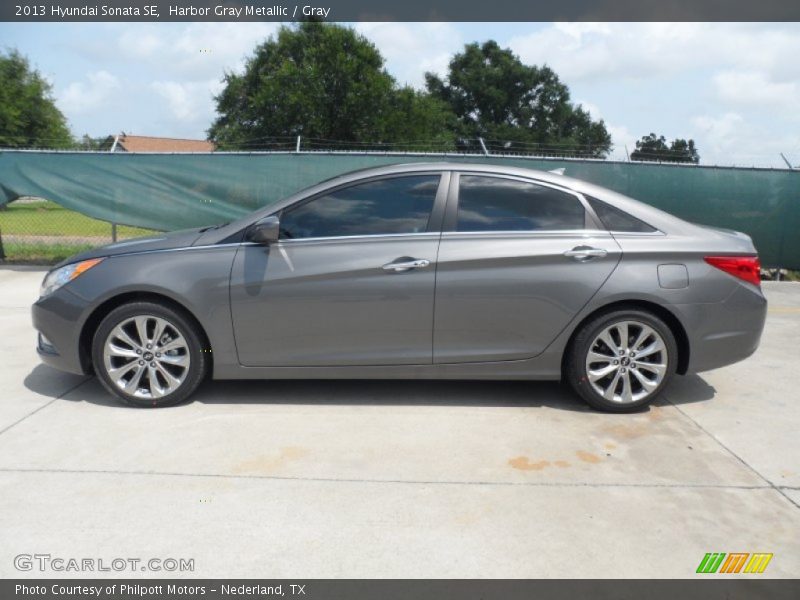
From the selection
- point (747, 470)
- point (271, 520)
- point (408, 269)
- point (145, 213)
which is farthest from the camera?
point (145, 213)

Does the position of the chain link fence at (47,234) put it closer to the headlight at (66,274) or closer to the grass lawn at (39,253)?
the grass lawn at (39,253)

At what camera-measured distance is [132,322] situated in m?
4.55

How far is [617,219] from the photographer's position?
4.73 meters

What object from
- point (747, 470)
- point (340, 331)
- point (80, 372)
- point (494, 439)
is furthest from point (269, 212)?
point (747, 470)

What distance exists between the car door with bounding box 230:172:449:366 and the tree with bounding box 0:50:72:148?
38040 millimetres

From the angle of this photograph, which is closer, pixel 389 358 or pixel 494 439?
pixel 494 439

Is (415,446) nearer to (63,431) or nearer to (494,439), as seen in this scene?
(494,439)

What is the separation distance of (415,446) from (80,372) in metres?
2.30

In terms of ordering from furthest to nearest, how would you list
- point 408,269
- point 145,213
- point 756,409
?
1. point 145,213
2. point 756,409
3. point 408,269

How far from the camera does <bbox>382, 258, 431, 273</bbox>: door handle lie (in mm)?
4492

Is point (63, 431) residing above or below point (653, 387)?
below

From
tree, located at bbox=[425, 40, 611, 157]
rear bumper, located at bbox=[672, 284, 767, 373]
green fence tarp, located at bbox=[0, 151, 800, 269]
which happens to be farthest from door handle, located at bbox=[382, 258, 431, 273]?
tree, located at bbox=[425, 40, 611, 157]

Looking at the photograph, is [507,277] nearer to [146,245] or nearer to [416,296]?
[416,296]

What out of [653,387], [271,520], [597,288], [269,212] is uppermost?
[269,212]
